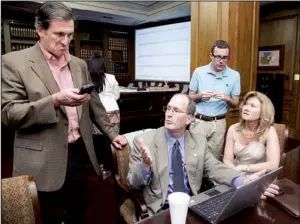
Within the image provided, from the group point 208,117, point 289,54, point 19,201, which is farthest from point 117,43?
point 19,201

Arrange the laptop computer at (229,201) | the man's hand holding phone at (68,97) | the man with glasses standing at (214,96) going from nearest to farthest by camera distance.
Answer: the laptop computer at (229,201) → the man's hand holding phone at (68,97) → the man with glasses standing at (214,96)

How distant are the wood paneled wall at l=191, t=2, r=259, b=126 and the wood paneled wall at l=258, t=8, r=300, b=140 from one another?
2.26m

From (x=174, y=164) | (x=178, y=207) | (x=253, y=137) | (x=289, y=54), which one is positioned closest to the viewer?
(x=178, y=207)

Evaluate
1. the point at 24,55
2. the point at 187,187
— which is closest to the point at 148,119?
the point at 187,187

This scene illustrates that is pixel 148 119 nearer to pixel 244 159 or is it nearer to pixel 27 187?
pixel 244 159

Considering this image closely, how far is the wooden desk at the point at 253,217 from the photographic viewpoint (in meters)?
1.03

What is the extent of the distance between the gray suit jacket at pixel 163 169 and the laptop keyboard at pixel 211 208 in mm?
314

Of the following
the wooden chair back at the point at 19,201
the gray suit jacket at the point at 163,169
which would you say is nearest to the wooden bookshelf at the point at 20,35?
the gray suit jacket at the point at 163,169

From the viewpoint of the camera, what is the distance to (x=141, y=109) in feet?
15.7

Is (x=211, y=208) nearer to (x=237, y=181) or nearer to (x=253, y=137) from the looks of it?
(x=237, y=181)

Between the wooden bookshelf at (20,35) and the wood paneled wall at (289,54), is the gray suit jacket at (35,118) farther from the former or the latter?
the wooden bookshelf at (20,35)

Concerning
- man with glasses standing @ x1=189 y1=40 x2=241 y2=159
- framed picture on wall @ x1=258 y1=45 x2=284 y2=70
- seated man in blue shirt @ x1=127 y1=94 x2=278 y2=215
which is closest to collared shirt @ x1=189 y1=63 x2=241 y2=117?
man with glasses standing @ x1=189 y1=40 x2=241 y2=159

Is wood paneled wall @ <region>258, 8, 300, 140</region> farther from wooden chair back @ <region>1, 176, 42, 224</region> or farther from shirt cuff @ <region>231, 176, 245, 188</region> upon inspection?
wooden chair back @ <region>1, 176, 42, 224</region>

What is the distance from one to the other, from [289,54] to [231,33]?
9.35 feet
